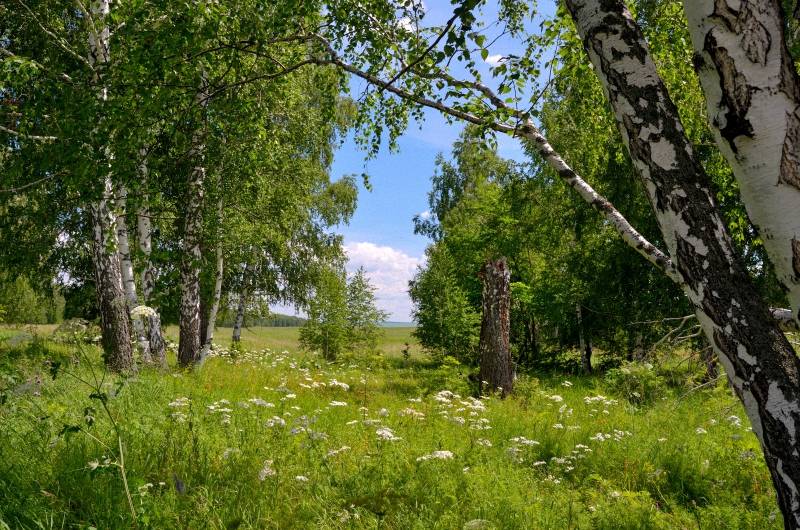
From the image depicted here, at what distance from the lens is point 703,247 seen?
6.90ft

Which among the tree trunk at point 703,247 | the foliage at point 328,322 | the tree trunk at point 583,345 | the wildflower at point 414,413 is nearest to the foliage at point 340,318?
the foliage at point 328,322

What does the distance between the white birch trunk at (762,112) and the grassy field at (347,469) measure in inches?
70.4

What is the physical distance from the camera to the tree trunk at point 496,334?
1010cm

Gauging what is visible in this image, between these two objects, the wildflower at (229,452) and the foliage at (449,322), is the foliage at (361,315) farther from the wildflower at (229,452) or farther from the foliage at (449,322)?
the wildflower at (229,452)

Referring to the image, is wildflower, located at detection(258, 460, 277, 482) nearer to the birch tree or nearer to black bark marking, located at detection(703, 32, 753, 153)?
the birch tree

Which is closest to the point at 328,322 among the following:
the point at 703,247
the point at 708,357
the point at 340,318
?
the point at 340,318

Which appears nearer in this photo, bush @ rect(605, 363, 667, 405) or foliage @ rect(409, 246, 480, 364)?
bush @ rect(605, 363, 667, 405)

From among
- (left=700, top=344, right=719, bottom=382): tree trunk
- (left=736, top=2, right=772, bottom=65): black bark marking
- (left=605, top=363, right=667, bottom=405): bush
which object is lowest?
(left=605, top=363, right=667, bottom=405): bush

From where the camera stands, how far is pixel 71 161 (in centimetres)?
475

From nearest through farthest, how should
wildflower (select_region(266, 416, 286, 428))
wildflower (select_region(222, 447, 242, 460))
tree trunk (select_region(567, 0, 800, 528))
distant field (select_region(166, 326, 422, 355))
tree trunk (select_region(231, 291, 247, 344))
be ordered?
1. tree trunk (select_region(567, 0, 800, 528))
2. wildflower (select_region(222, 447, 242, 460))
3. wildflower (select_region(266, 416, 286, 428))
4. tree trunk (select_region(231, 291, 247, 344))
5. distant field (select_region(166, 326, 422, 355))

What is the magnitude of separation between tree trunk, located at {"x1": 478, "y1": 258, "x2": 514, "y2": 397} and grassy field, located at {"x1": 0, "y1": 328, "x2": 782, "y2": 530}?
3.07 metres

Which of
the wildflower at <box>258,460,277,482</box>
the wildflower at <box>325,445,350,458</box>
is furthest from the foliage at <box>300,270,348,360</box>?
the wildflower at <box>258,460,277,482</box>

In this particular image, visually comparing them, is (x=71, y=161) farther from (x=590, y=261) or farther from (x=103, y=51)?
(x=590, y=261)

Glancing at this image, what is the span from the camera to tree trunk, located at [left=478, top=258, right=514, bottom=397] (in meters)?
10.1
